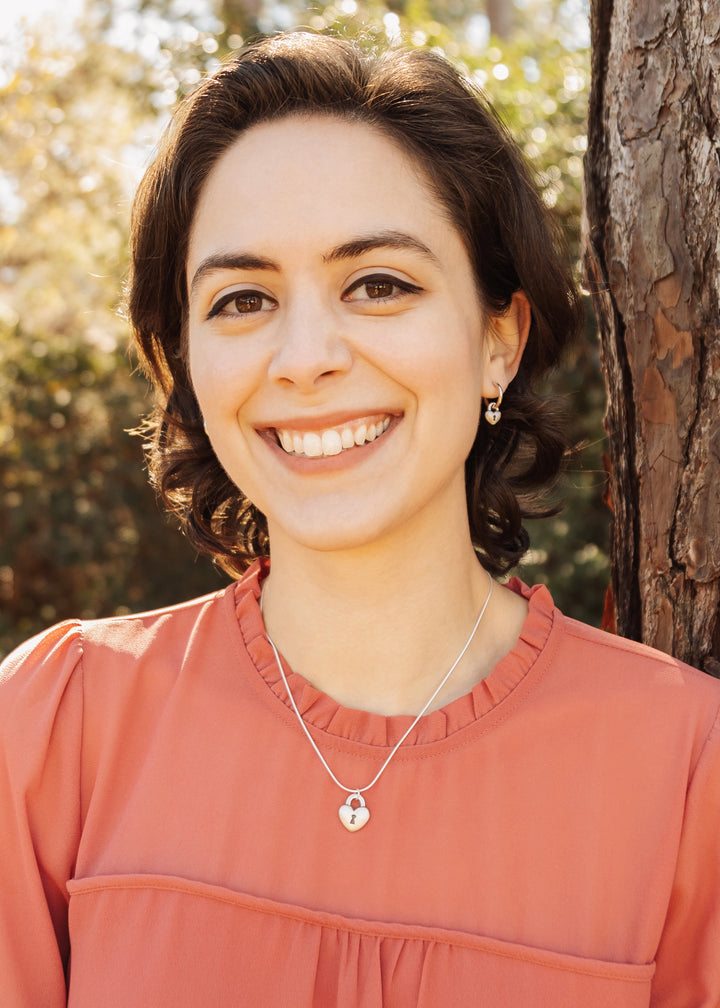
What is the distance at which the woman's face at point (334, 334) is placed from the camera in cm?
166

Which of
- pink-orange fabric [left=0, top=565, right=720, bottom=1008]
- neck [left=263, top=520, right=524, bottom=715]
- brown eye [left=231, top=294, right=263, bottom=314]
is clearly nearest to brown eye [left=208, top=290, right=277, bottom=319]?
brown eye [left=231, top=294, right=263, bottom=314]

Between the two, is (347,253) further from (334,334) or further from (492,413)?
(492,413)

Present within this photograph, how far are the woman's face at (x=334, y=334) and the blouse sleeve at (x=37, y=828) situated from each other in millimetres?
509

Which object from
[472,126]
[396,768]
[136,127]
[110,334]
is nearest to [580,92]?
[472,126]

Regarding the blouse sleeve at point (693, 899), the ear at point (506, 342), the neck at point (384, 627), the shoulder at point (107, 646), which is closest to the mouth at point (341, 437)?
the neck at point (384, 627)

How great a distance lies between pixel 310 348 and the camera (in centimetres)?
163

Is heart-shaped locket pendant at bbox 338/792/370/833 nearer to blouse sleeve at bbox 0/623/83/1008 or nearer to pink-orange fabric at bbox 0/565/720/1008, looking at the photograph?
pink-orange fabric at bbox 0/565/720/1008

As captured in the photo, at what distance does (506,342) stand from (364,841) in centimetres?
95

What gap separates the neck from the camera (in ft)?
5.89

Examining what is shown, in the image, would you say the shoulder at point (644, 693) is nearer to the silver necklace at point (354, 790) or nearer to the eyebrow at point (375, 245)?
the silver necklace at point (354, 790)

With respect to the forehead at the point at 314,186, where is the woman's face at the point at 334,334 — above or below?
below

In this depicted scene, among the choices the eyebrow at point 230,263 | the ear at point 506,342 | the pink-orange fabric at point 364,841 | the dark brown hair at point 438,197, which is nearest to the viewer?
the pink-orange fabric at point 364,841

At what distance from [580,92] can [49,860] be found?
3.67 m

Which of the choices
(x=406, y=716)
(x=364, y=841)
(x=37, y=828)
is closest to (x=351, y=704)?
(x=406, y=716)
